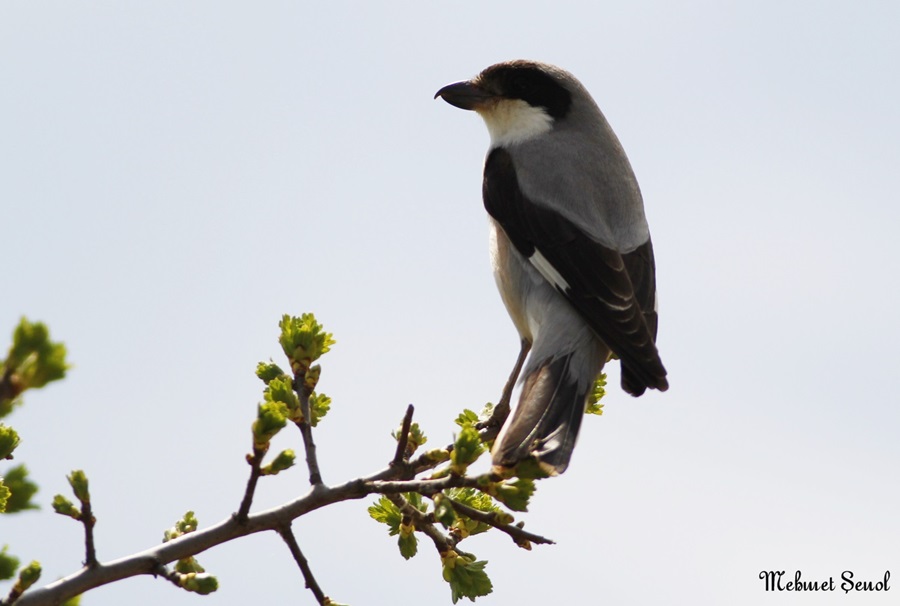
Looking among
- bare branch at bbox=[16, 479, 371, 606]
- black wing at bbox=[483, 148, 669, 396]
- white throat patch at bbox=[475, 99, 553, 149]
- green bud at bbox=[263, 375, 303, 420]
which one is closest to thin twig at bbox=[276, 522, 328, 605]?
bare branch at bbox=[16, 479, 371, 606]

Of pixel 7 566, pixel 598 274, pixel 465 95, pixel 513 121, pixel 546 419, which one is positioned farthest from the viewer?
pixel 465 95

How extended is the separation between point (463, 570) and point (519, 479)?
1.31 ft

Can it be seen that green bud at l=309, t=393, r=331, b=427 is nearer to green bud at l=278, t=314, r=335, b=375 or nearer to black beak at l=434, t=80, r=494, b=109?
green bud at l=278, t=314, r=335, b=375

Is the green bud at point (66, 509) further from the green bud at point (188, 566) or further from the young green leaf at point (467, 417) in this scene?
the young green leaf at point (467, 417)

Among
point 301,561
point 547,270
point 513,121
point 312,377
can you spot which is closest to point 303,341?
point 312,377

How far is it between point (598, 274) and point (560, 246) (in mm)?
189

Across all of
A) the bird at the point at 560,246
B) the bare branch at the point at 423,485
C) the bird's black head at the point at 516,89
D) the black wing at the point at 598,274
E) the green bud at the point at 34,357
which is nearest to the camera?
the green bud at the point at 34,357

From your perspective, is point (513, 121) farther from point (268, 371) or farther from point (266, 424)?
point (266, 424)

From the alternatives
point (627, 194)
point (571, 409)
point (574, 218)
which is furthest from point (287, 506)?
point (627, 194)

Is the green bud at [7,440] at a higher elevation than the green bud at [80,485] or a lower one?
higher

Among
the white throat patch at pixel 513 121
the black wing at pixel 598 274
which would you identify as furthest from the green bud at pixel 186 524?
the white throat patch at pixel 513 121

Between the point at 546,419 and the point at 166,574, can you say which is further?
the point at 546,419

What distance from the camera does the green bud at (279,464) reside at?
2035 mm

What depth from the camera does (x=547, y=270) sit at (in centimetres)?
393
